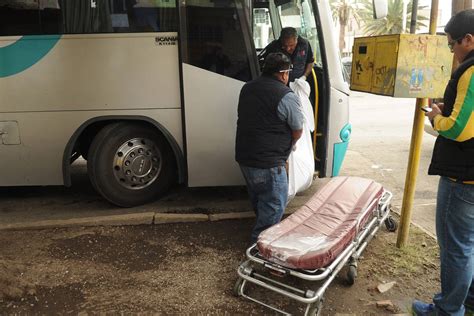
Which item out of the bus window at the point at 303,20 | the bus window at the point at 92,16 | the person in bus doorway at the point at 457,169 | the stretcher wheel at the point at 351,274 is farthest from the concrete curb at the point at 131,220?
the person in bus doorway at the point at 457,169

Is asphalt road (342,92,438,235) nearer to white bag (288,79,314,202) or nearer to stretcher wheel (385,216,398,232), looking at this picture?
stretcher wheel (385,216,398,232)

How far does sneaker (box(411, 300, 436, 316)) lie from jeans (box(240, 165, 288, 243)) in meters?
1.27

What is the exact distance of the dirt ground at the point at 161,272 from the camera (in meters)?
3.10

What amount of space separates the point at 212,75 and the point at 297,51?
1.06m

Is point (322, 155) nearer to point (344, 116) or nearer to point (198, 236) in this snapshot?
point (344, 116)

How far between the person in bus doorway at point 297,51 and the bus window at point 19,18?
2.58m

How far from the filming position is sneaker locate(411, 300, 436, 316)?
2.89 meters

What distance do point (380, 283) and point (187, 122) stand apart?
2.45m

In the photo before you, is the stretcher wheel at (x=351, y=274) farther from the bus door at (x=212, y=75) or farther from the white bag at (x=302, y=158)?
the bus door at (x=212, y=75)

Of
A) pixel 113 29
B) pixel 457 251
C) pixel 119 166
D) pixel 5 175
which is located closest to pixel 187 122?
pixel 119 166

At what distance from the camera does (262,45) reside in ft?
18.8

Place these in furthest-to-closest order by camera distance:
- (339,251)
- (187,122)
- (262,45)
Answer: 1. (262,45)
2. (187,122)
3. (339,251)

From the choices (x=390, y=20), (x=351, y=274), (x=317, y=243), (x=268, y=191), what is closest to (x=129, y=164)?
(x=268, y=191)

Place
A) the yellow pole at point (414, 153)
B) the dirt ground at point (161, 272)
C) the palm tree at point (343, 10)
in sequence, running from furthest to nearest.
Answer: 1. the palm tree at point (343, 10)
2. the yellow pole at point (414, 153)
3. the dirt ground at point (161, 272)
